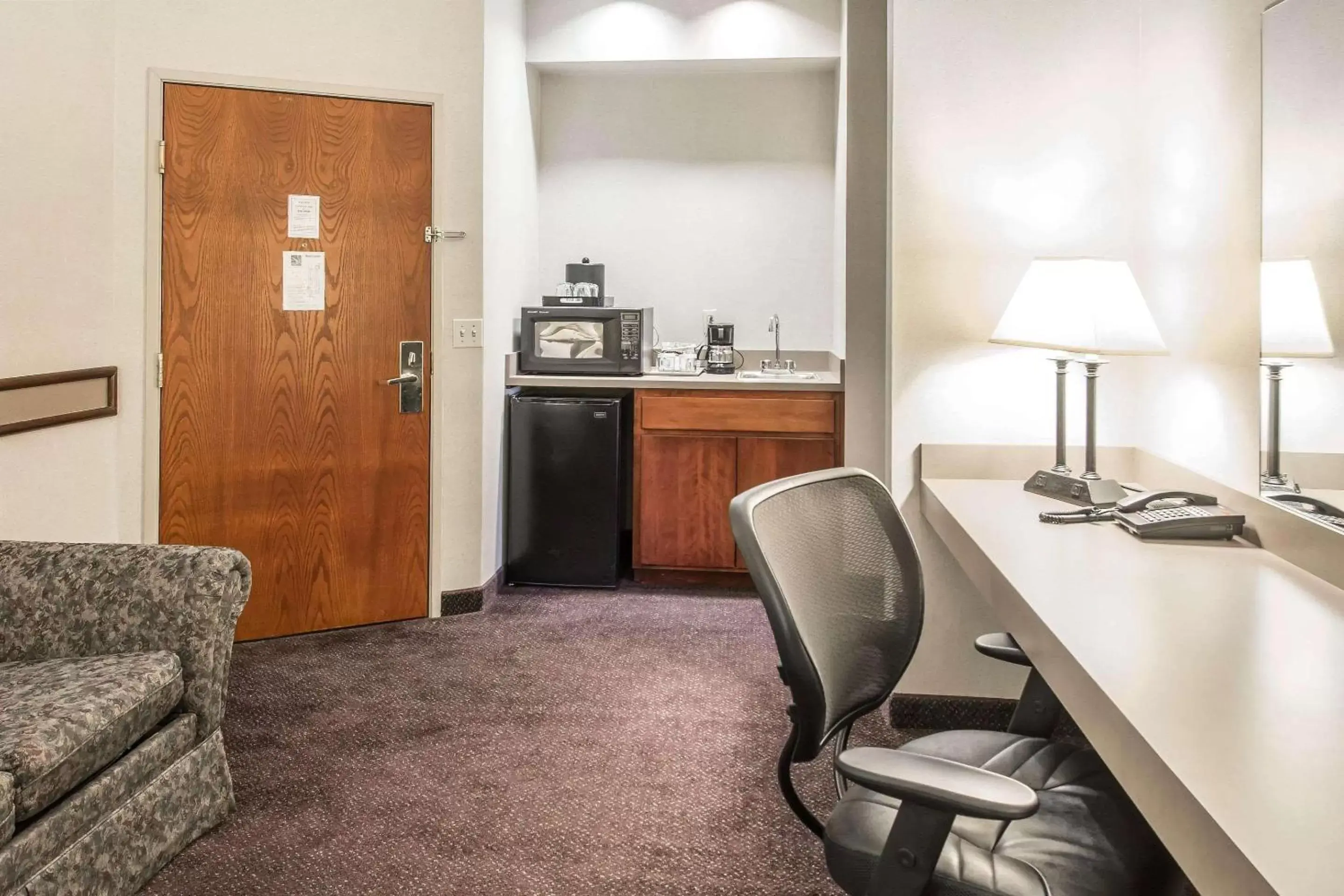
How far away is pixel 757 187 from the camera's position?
4.65 metres

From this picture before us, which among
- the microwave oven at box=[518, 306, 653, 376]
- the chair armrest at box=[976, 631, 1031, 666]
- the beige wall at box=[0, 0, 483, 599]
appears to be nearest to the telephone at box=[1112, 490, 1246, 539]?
the chair armrest at box=[976, 631, 1031, 666]

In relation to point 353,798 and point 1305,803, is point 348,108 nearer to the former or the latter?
point 353,798

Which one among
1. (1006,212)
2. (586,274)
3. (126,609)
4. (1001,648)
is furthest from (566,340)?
(1001,648)

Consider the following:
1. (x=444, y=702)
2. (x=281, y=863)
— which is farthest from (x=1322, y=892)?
(x=444, y=702)

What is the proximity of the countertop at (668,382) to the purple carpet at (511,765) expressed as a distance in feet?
3.17

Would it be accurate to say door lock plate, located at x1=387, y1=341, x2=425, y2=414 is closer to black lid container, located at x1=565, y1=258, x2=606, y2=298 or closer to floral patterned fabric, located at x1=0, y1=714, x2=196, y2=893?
black lid container, located at x1=565, y1=258, x2=606, y2=298

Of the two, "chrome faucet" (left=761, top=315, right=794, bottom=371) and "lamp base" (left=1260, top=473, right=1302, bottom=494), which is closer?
"lamp base" (left=1260, top=473, right=1302, bottom=494)

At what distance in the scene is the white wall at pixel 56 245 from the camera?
2533 mm

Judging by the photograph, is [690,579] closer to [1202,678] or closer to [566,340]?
[566,340]

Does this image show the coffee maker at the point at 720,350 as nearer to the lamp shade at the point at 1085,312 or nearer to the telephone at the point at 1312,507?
the lamp shade at the point at 1085,312

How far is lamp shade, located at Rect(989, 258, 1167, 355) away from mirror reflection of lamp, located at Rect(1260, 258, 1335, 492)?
25 centimetres

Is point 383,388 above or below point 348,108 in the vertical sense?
below

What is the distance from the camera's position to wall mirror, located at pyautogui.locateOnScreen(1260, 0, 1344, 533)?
164 cm

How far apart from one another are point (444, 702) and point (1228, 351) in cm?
222
